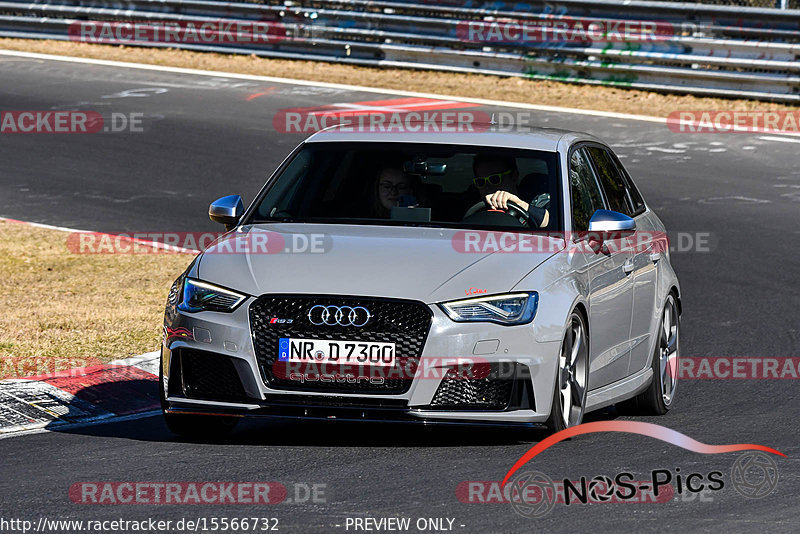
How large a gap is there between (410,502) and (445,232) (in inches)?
79.9

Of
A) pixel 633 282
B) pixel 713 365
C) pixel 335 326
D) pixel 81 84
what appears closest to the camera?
pixel 335 326

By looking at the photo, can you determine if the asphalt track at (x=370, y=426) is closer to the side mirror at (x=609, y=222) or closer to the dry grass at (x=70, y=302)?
the side mirror at (x=609, y=222)

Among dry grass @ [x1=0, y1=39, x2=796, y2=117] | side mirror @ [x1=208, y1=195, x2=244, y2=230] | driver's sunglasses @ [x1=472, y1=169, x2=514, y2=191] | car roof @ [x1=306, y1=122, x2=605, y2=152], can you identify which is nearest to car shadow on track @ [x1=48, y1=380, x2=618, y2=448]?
side mirror @ [x1=208, y1=195, x2=244, y2=230]

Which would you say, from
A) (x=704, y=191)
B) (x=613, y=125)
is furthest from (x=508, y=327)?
(x=613, y=125)

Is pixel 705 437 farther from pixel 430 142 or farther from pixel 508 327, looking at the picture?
pixel 430 142

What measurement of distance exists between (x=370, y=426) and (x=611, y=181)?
2.26 meters

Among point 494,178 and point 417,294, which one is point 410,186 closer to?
point 494,178

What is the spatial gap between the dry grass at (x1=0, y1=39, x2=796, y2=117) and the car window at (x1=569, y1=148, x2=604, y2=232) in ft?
38.5

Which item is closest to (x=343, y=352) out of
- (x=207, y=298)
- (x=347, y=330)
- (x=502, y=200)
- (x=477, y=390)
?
(x=347, y=330)

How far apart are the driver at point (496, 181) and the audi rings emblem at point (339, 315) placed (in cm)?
150

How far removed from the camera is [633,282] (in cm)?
834

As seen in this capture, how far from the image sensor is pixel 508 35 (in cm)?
2188

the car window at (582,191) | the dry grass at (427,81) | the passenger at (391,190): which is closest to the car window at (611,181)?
the car window at (582,191)

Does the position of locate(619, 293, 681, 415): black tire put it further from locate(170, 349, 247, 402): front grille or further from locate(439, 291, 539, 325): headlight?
locate(170, 349, 247, 402): front grille
